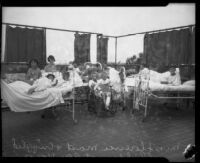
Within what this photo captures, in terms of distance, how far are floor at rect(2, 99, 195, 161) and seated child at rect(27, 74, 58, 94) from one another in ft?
2.04

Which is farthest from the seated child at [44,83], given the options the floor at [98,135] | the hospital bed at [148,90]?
the hospital bed at [148,90]

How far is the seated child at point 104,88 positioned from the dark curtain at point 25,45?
1.18m

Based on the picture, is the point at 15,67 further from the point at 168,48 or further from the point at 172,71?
the point at 172,71

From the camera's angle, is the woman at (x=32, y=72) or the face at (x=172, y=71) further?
the face at (x=172, y=71)

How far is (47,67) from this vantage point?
3.41 m

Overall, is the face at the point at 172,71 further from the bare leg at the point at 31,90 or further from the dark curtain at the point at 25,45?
the bare leg at the point at 31,90

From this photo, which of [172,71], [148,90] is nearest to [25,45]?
[148,90]

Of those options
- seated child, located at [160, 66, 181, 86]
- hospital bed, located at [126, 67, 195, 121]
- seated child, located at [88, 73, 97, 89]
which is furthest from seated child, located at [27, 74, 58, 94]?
seated child, located at [160, 66, 181, 86]

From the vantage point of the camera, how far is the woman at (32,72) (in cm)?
316

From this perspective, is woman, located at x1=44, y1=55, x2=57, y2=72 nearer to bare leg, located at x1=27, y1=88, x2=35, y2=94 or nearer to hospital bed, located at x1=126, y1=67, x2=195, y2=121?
bare leg, located at x1=27, y1=88, x2=35, y2=94

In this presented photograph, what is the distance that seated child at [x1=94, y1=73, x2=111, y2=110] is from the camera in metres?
4.00

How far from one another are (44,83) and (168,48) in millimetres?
2410

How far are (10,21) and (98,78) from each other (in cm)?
197
